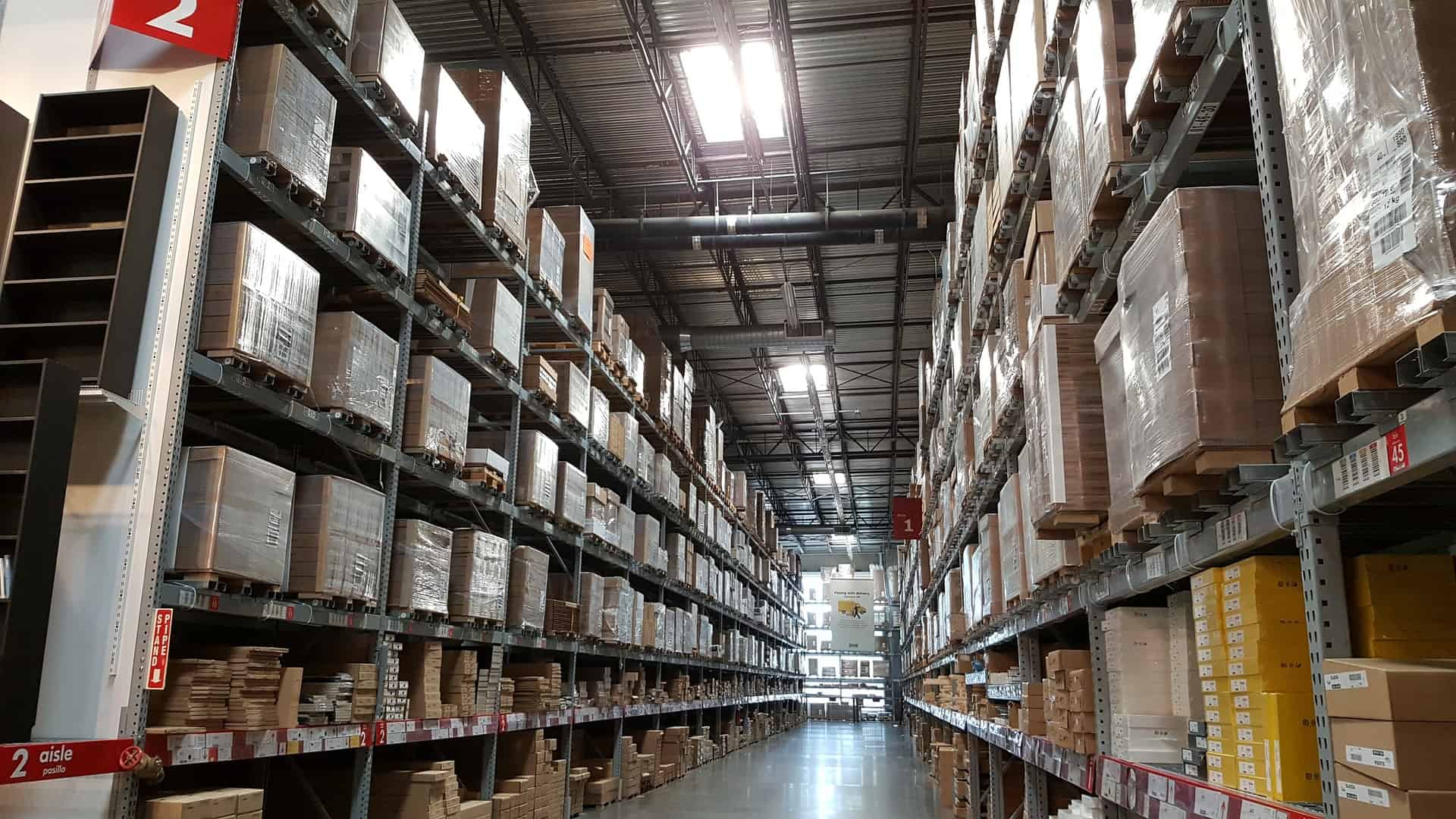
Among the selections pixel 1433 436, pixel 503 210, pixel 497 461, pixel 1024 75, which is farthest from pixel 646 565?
pixel 1433 436

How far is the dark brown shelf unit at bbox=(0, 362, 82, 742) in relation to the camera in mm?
3455

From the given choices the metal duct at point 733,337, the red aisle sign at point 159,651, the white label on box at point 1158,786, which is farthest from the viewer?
the metal duct at point 733,337

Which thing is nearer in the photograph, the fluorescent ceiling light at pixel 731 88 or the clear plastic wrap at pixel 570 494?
the clear plastic wrap at pixel 570 494

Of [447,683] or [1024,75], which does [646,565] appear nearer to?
[447,683]

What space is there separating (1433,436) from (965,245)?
631 centimetres

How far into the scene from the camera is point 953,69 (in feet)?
35.0

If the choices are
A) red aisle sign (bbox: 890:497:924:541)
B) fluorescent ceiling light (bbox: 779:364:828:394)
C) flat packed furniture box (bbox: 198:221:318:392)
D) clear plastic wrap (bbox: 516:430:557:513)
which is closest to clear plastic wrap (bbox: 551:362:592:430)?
clear plastic wrap (bbox: 516:430:557:513)

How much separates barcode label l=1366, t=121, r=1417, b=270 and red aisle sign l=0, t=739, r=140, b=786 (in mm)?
3991

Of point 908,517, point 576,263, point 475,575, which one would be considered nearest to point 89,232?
point 475,575

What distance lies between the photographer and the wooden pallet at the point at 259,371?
4.31m

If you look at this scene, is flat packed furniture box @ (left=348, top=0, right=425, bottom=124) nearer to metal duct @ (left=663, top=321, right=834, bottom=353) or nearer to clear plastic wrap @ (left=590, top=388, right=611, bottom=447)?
clear plastic wrap @ (left=590, top=388, right=611, bottom=447)

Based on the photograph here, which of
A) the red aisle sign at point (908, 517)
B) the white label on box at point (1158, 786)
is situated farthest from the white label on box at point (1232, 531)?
the red aisle sign at point (908, 517)

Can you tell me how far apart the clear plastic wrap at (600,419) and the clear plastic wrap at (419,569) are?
335 cm

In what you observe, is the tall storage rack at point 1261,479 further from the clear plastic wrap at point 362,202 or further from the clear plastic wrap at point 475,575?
the clear plastic wrap at point 475,575
